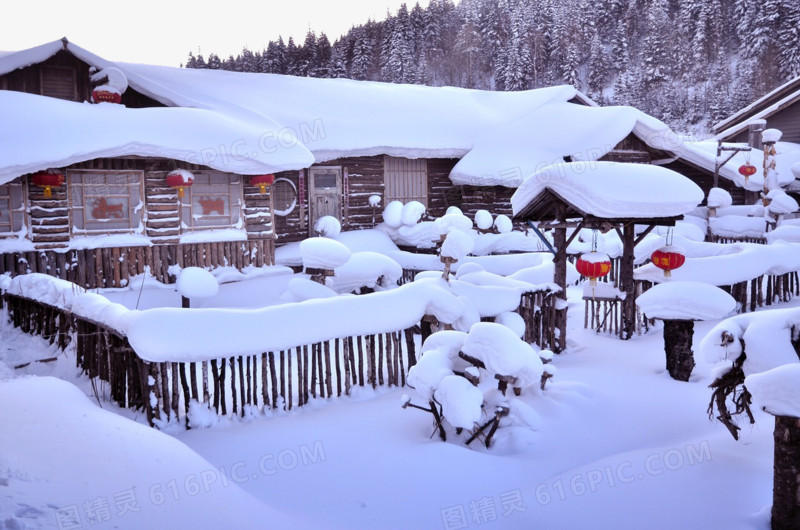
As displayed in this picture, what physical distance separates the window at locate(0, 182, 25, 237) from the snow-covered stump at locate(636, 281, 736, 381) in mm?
11801

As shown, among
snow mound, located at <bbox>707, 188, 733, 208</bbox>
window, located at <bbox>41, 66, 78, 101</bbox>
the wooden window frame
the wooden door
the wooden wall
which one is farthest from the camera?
snow mound, located at <bbox>707, 188, 733, 208</bbox>

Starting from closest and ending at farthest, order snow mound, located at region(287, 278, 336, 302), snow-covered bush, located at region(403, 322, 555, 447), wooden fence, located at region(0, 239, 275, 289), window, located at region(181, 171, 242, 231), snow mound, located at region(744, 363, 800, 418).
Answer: snow mound, located at region(744, 363, 800, 418)
snow-covered bush, located at region(403, 322, 555, 447)
snow mound, located at region(287, 278, 336, 302)
wooden fence, located at region(0, 239, 275, 289)
window, located at region(181, 171, 242, 231)

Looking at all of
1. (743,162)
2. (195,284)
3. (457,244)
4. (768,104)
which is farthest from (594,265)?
(768,104)

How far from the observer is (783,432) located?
4.79 m

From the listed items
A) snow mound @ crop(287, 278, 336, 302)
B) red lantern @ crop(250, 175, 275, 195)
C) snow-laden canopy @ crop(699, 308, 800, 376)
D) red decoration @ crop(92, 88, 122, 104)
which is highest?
red decoration @ crop(92, 88, 122, 104)

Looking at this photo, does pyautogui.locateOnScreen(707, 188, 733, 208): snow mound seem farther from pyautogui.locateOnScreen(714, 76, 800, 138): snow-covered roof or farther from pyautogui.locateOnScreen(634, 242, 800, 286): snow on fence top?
pyautogui.locateOnScreen(634, 242, 800, 286): snow on fence top

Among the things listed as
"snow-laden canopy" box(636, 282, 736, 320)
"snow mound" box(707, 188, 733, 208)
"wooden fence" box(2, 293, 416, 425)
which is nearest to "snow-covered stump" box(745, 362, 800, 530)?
"snow-laden canopy" box(636, 282, 736, 320)

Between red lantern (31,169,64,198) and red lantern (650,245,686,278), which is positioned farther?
red lantern (31,169,64,198)

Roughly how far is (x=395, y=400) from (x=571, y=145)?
15075 mm

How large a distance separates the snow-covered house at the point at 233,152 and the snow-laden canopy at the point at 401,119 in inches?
2.5

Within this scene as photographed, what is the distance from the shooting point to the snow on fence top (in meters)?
11.4

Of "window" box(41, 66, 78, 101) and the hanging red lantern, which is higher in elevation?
"window" box(41, 66, 78, 101)

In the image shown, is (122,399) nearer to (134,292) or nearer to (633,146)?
(134,292)

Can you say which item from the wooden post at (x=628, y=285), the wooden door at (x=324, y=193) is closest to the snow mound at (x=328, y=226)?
the wooden door at (x=324, y=193)
